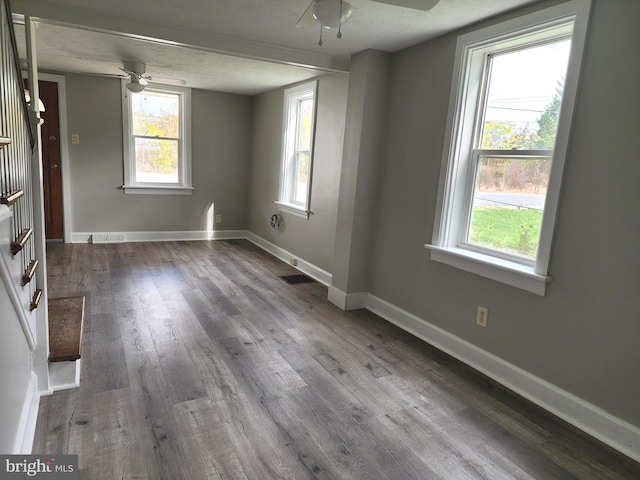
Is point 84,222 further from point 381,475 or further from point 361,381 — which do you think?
point 381,475

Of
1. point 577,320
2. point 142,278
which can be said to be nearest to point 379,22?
point 577,320

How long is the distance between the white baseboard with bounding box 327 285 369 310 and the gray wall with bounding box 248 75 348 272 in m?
0.61

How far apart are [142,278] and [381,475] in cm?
319

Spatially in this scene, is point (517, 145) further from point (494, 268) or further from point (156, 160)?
point (156, 160)

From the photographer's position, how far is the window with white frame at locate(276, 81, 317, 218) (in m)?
4.75

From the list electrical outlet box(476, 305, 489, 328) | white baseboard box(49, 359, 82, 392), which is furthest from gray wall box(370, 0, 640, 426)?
white baseboard box(49, 359, 82, 392)

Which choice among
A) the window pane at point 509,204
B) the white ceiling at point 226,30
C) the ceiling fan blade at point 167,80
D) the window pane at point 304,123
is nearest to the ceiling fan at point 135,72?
the white ceiling at point 226,30

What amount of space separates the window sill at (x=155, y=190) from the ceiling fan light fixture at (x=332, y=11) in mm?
4163

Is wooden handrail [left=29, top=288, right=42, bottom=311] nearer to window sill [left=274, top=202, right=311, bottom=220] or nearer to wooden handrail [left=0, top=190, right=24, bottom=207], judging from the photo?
wooden handrail [left=0, top=190, right=24, bottom=207]

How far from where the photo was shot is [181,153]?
5785 millimetres

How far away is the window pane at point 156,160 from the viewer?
→ 18.4 feet

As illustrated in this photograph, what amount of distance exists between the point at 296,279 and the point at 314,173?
3.79 feet

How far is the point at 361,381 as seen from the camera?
245 centimetres

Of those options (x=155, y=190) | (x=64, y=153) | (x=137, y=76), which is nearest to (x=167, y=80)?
(x=137, y=76)
